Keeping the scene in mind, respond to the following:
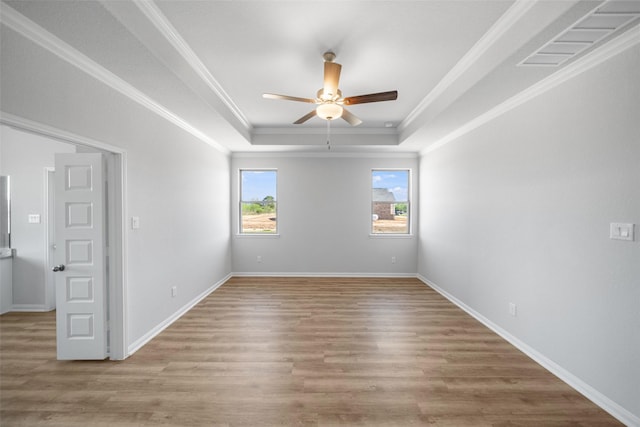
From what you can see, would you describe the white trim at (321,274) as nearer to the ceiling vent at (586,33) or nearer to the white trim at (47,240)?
the white trim at (47,240)

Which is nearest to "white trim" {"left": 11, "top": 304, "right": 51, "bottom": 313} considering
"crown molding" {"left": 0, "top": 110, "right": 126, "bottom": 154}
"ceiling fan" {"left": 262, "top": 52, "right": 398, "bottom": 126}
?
"crown molding" {"left": 0, "top": 110, "right": 126, "bottom": 154}

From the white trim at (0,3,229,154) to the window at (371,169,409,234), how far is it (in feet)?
13.2

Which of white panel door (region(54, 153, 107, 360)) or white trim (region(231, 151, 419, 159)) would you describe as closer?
Answer: white panel door (region(54, 153, 107, 360))

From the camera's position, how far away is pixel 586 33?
69.6 inches

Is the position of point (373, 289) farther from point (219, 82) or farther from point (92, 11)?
point (92, 11)

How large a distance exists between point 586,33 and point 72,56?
12.0 ft

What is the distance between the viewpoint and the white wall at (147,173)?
177 cm

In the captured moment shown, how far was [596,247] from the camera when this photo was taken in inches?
79.8

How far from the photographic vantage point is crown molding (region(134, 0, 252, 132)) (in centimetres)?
191

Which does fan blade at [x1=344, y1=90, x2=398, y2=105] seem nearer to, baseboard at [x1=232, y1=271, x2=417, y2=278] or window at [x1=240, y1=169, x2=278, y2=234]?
window at [x1=240, y1=169, x2=278, y2=234]

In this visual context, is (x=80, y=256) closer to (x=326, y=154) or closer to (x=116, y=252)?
(x=116, y=252)

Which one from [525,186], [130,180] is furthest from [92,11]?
[525,186]

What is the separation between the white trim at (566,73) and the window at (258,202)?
3832mm

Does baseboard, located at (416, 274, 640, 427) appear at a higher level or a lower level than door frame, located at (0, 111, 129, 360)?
lower
